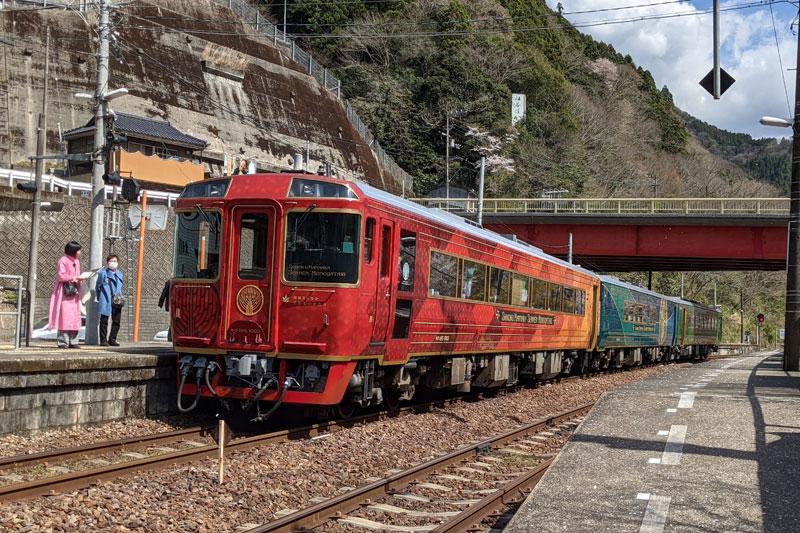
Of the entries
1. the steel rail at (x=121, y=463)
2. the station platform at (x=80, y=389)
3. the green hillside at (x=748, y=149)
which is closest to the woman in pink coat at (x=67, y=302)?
the station platform at (x=80, y=389)

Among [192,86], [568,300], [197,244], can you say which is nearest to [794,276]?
[568,300]

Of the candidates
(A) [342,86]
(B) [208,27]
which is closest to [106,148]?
(B) [208,27]

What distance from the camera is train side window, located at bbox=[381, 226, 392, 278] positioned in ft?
35.5

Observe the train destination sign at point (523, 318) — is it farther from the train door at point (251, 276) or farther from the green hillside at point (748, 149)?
the green hillside at point (748, 149)

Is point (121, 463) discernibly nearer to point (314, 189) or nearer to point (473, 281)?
point (314, 189)

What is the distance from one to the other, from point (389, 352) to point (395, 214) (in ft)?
6.02

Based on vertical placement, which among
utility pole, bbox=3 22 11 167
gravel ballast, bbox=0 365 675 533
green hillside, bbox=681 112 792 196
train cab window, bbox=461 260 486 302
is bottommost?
gravel ballast, bbox=0 365 675 533

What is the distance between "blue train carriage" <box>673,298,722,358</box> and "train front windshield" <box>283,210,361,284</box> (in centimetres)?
2946

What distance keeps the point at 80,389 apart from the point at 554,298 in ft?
39.0

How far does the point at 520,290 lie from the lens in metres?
16.8

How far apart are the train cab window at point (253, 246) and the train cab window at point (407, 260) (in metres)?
1.91

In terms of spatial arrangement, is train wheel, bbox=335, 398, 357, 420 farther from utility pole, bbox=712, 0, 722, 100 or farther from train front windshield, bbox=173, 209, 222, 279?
utility pole, bbox=712, 0, 722, 100

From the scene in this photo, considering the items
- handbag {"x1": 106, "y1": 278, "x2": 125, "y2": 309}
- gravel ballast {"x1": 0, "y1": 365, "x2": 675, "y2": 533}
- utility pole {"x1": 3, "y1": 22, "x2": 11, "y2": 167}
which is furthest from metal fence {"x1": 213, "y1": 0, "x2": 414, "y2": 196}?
gravel ballast {"x1": 0, "y1": 365, "x2": 675, "y2": 533}

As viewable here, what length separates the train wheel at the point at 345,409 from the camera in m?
11.2
